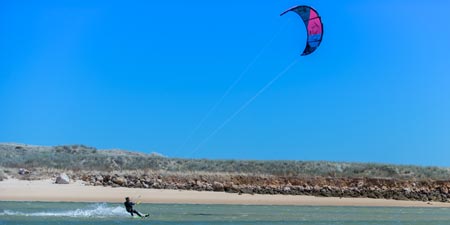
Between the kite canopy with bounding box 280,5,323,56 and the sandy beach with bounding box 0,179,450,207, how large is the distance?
910cm

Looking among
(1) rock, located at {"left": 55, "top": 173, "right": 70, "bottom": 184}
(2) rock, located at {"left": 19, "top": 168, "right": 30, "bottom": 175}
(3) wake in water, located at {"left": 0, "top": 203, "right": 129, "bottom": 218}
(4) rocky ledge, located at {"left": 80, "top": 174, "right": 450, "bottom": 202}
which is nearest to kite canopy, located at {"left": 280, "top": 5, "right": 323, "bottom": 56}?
(3) wake in water, located at {"left": 0, "top": 203, "right": 129, "bottom": 218}

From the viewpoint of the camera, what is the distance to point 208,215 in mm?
21516

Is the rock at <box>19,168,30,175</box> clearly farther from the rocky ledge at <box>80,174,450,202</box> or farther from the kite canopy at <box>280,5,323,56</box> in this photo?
the kite canopy at <box>280,5,323,56</box>

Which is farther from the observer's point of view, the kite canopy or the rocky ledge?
the rocky ledge

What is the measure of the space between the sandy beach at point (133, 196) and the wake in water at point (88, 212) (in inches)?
102

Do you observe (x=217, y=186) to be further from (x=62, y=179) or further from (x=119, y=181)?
(x=62, y=179)

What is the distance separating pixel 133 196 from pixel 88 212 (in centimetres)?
492

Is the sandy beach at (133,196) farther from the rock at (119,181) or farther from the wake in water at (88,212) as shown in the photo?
the wake in water at (88,212)

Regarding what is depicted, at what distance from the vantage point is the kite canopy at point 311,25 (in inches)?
744

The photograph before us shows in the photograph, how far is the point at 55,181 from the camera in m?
27.9

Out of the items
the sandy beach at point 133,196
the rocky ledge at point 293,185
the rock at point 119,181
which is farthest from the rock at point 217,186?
the rock at point 119,181

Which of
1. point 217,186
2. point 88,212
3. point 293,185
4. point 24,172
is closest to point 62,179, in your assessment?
point 24,172

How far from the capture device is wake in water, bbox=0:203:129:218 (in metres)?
20.3

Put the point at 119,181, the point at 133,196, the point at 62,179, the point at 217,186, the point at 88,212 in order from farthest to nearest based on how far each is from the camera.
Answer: the point at 217,186, the point at 119,181, the point at 62,179, the point at 133,196, the point at 88,212
